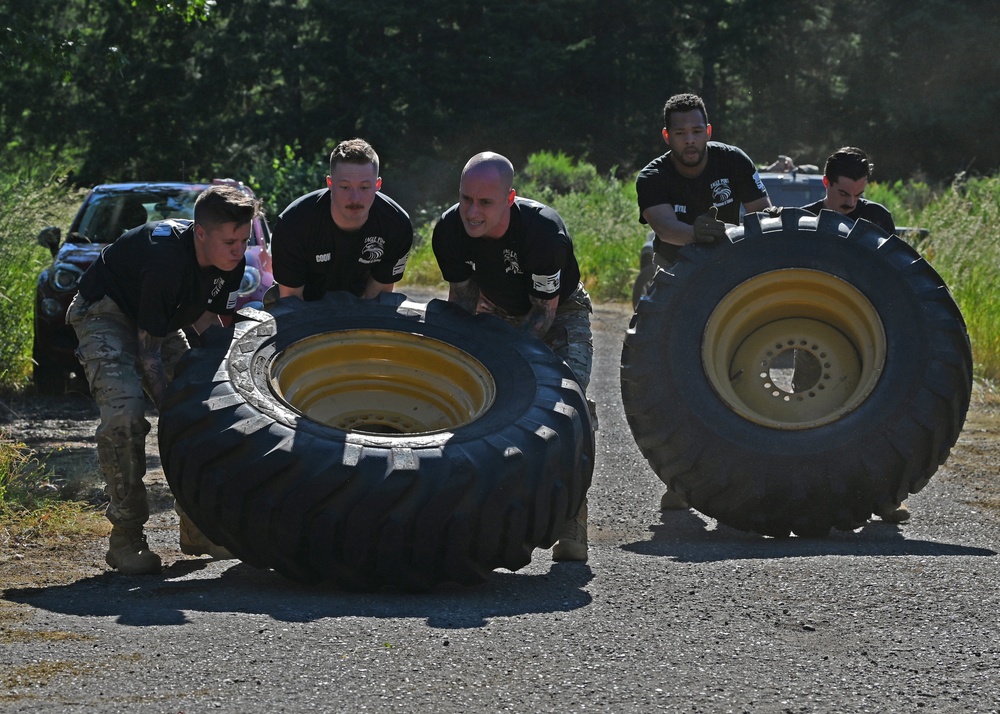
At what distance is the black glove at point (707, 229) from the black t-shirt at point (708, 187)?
1.58 ft

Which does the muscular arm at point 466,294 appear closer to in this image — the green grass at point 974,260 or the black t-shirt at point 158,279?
the black t-shirt at point 158,279

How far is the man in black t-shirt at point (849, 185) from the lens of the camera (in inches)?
282

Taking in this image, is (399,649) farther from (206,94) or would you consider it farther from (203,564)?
(206,94)

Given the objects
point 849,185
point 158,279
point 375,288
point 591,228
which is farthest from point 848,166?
point 591,228

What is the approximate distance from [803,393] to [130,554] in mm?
3275

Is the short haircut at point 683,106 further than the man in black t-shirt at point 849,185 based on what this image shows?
No

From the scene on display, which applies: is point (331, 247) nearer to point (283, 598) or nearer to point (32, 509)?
point (283, 598)

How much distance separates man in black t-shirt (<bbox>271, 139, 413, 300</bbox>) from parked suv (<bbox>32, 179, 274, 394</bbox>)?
381 centimetres

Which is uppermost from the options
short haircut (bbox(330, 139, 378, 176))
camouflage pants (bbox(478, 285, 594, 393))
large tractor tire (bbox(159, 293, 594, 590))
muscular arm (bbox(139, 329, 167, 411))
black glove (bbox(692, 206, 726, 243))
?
short haircut (bbox(330, 139, 378, 176))

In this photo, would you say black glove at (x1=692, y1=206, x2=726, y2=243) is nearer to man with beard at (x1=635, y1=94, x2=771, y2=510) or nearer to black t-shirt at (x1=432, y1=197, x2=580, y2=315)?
man with beard at (x1=635, y1=94, x2=771, y2=510)

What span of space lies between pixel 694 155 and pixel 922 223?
9.30m

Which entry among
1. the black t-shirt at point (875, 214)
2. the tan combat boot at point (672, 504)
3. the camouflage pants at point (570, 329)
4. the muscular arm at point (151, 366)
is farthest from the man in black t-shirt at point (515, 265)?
the black t-shirt at point (875, 214)

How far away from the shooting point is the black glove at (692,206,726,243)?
654 centimetres

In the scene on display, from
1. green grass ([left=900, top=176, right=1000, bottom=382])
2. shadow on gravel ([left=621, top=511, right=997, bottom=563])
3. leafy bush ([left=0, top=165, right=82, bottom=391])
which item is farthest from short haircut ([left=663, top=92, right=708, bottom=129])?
leafy bush ([left=0, top=165, right=82, bottom=391])
